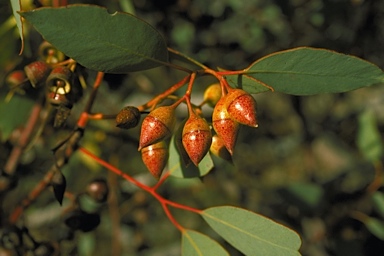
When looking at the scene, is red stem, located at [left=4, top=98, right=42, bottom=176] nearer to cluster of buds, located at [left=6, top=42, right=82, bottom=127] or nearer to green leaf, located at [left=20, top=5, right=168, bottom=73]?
cluster of buds, located at [left=6, top=42, right=82, bottom=127]

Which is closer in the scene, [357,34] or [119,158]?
[357,34]

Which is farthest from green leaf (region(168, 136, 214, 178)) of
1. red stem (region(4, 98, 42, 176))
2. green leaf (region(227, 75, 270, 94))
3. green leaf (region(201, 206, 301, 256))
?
red stem (region(4, 98, 42, 176))

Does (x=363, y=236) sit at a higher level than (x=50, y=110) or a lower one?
lower

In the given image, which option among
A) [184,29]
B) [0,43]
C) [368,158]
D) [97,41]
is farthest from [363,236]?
[97,41]

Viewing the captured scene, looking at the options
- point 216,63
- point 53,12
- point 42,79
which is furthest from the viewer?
point 216,63

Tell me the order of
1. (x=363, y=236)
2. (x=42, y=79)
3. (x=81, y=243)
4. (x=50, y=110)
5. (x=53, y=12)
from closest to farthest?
(x=53, y=12)
(x=42, y=79)
(x=50, y=110)
(x=363, y=236)
(x=81, y=243)

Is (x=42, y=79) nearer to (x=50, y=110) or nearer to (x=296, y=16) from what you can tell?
(x=50, y=110)

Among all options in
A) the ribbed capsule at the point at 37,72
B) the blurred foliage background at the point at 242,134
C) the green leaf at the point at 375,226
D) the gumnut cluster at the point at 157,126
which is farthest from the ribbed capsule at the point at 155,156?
the green leaf at the point at 375,226
